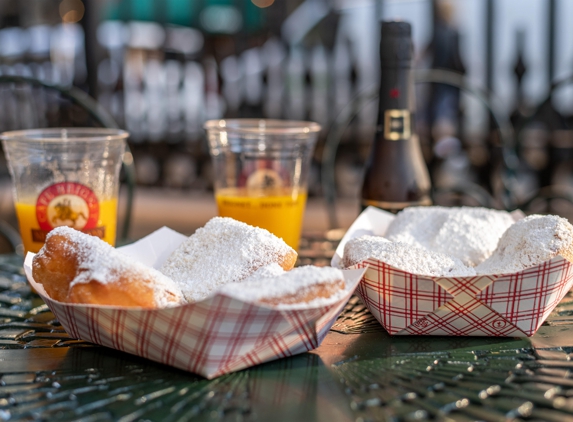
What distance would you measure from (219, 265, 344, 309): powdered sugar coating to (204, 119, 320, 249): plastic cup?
56 centimetres

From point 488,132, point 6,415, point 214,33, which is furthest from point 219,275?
point 214,33

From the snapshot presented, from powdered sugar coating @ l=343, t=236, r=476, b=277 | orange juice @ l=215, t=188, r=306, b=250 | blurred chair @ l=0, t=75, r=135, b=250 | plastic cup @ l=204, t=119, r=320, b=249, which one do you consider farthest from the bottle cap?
blurred chair @ l=0, t=75, r=135, b=250

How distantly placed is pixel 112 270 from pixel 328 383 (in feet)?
0.77

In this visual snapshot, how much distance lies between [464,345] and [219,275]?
10.7 inches

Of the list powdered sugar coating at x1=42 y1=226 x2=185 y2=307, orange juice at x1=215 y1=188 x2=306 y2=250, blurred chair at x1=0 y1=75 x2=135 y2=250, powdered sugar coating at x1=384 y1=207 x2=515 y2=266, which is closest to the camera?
powdered sugar coating at x1=42 y1=226 x2=185 y2=307

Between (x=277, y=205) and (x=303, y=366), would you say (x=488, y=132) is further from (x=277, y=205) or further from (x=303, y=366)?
(x=303, y=366)

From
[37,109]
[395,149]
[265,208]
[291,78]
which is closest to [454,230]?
[395,149]

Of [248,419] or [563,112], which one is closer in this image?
[248,419]

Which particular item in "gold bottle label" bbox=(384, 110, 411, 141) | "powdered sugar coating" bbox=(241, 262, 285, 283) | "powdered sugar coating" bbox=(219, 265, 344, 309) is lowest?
"powdered sugar coating" bbox=(241, 262, 285, 283)

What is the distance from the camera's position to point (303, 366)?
617mm

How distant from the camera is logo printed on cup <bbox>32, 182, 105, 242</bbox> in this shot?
917 mm

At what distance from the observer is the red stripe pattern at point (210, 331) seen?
0.55 meters

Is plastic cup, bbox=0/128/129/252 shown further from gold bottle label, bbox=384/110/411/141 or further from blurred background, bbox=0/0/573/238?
blurred background, bbox=0/0/573/238

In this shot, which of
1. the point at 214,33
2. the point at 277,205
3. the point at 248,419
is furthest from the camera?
the point at 214,33
